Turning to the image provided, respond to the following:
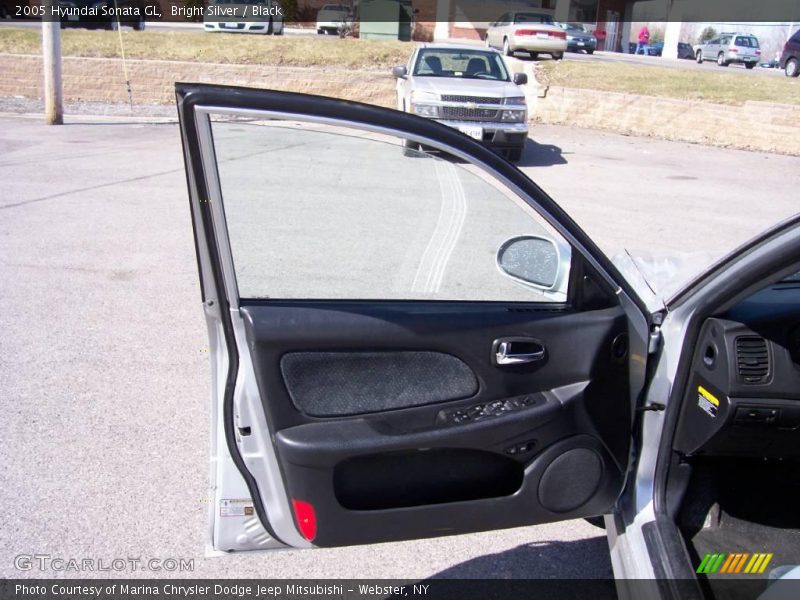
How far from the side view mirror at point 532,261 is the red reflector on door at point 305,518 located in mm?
968

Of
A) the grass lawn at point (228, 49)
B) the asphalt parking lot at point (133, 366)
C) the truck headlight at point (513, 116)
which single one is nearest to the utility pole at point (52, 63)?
the asphalt parking lot at point (133, 366)

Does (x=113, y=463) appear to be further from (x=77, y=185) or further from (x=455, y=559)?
(x=77, y=185)

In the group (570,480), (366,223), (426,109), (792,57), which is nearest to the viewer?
(570,480)

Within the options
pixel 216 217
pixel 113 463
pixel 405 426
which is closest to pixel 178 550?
pixel 113 463

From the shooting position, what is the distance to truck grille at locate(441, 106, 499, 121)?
11812 millimetres

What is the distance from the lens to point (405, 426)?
2.23 metres

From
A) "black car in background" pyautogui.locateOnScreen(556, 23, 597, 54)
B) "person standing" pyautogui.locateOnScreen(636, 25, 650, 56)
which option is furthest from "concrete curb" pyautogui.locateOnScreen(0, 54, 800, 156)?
"person standing" pyautogui.locateOnScreen(636, 25, 650, 56)

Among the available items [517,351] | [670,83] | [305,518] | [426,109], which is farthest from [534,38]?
[305,518]

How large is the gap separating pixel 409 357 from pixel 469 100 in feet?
33.4

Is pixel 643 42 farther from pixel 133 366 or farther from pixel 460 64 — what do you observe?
pixel 133 366

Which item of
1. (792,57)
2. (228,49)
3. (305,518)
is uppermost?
(792,57)

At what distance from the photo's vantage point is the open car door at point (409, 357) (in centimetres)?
219

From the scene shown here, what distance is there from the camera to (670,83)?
62.2 feet

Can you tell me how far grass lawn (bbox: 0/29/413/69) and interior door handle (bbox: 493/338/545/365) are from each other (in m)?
19.3
